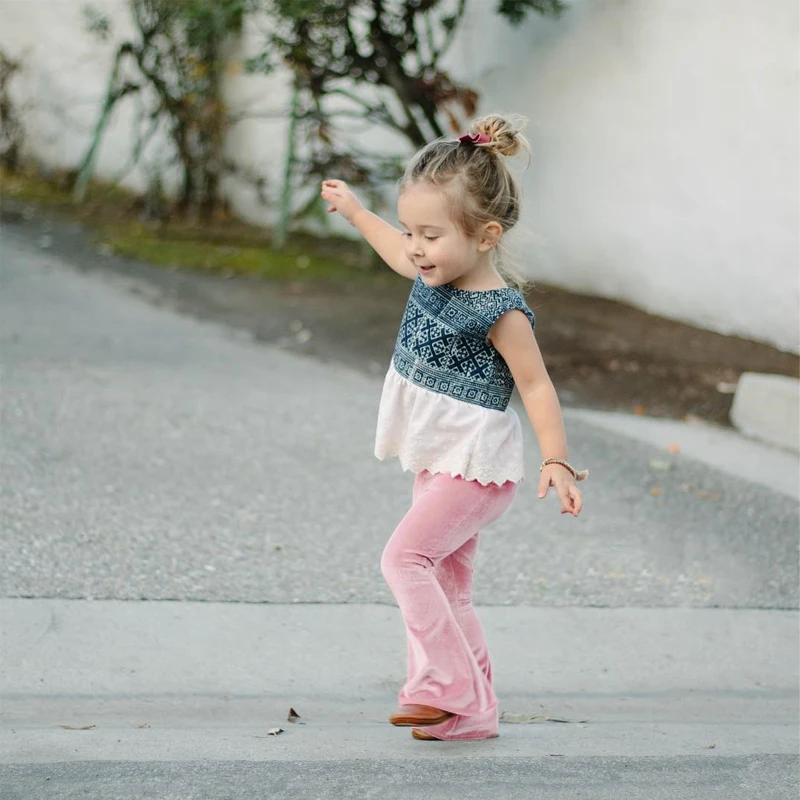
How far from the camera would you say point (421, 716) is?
2.99 m

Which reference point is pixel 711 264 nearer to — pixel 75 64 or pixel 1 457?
pixel 1 457

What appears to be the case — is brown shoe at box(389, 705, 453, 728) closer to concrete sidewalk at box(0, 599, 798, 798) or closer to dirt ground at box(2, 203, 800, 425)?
concrete sidewalk at box(0, 599, 798, 798)

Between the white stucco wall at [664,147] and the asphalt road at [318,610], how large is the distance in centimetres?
176

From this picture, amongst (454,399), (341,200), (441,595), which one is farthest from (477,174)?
(441,595)

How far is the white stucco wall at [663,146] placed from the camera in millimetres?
6668

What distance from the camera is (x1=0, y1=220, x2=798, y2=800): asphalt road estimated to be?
2893 mm

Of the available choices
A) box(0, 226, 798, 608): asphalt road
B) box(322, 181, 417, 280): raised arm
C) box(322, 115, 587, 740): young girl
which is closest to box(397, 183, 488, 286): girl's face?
box(322, 115, 587, 740): young girl

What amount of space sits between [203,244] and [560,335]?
357 cm

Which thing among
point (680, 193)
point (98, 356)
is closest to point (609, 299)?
point (680, 193)

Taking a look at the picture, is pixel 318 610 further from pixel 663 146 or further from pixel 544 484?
pixel 663 146

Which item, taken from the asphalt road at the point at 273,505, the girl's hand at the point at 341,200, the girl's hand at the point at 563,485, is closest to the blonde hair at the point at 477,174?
the girl's hand at the point at 341,200

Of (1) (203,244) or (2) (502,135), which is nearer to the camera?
(2) (502,135)

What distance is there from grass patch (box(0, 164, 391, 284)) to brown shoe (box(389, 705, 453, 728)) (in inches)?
227

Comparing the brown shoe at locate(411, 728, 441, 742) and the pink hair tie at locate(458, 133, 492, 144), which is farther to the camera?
the brown shoe at locate(411, 728, 441, 742)
